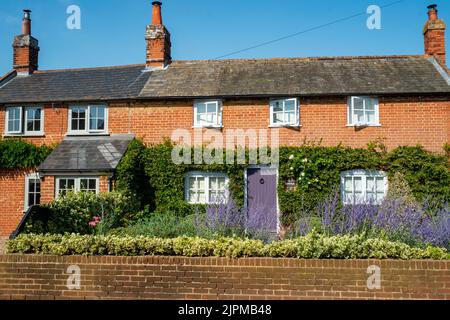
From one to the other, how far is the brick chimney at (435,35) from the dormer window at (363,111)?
4.20 metres

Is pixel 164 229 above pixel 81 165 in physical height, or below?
below

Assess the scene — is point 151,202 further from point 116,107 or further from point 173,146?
point 116,107

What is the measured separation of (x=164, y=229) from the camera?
929cm

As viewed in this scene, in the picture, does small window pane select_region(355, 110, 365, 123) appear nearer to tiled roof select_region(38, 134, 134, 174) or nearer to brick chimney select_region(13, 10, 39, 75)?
tiled roof select_region(38, 134, 134, 174)

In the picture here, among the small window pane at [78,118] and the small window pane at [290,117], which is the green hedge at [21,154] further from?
the small window pane at [290,117]

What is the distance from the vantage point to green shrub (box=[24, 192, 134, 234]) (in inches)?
403

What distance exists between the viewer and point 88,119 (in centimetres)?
1586

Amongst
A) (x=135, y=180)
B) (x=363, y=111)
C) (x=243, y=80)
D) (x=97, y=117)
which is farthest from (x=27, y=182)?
(x=363, y=111)

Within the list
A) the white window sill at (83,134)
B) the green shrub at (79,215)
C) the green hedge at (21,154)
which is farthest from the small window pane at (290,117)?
the green hedge at (21,154)

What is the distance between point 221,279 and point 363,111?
402 inches

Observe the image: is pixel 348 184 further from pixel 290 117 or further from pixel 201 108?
pixel 201 108

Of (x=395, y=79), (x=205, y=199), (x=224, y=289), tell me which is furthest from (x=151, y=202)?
→ (x=395, y=79)

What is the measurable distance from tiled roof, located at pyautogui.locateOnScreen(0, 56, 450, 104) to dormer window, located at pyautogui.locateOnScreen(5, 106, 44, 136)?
0.46 m

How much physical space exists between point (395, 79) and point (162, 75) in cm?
954
